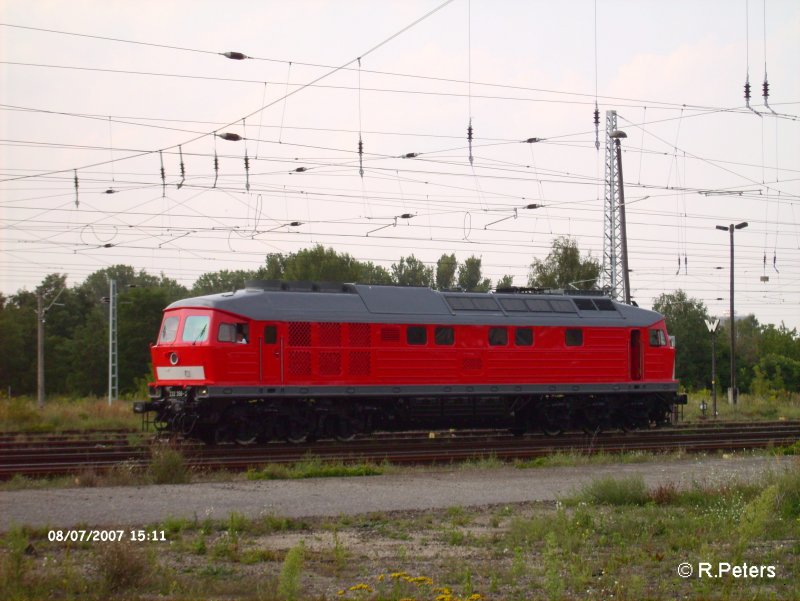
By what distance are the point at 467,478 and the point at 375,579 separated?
9437 mm

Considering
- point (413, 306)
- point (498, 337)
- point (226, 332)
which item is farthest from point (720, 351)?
point (226, 332)

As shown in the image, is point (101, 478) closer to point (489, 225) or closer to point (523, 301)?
point (523, 301)

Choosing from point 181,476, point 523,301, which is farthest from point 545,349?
point 181,476

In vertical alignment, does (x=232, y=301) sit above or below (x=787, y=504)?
above

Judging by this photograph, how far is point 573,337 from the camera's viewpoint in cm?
2966

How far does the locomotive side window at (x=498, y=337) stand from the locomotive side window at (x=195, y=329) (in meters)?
8.50

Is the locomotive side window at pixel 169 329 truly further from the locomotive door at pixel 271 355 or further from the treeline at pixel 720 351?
the treeline at pixel 720 351

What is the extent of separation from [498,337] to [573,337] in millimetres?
2698

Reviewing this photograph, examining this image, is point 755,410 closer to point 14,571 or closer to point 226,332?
point 226,332

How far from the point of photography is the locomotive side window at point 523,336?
28.8 m

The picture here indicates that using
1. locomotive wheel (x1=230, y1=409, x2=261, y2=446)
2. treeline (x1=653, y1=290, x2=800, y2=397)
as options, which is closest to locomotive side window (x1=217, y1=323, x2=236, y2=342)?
locomotive wheel (x1=230, y1=409, x2=261, y2=446)

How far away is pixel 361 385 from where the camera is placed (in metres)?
26.3

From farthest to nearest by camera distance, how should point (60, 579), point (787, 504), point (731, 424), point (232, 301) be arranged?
point (731, 424) → point (232, 301) → point (787, 504) → point (60, 579)

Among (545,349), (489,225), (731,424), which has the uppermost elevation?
(489,225)
